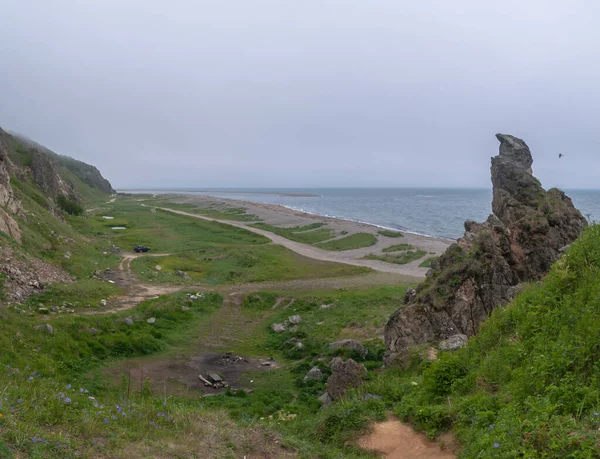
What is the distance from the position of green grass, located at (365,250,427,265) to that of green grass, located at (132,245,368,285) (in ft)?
34.0

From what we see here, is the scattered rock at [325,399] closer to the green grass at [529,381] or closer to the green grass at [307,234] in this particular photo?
the green grass at [529,381]

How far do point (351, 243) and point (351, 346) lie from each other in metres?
52.7

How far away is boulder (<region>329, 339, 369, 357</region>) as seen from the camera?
22.6 metres

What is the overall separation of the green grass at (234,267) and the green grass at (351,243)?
47.4 ft

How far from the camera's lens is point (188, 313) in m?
30.5

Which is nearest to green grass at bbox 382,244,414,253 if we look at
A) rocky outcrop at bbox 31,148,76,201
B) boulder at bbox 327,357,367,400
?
boulder at bbox 327,357,367,400

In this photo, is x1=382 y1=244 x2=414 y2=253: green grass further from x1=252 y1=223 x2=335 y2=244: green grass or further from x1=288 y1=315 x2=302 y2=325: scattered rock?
x1=288 y1=315 x2=302 y2=325: scattered rock

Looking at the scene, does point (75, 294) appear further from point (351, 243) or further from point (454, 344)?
point (351, 243)

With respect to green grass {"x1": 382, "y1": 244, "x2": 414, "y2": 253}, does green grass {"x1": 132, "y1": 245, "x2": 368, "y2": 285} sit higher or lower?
lower

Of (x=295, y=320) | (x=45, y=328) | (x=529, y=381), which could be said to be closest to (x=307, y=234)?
(x=295, y=320)

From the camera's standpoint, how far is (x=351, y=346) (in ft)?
75.4

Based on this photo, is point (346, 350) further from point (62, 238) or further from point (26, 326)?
point (62, 238)

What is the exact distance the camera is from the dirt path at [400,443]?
9203 mm

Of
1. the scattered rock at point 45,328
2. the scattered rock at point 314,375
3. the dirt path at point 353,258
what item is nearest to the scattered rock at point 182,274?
the dirt path at point 353,258
